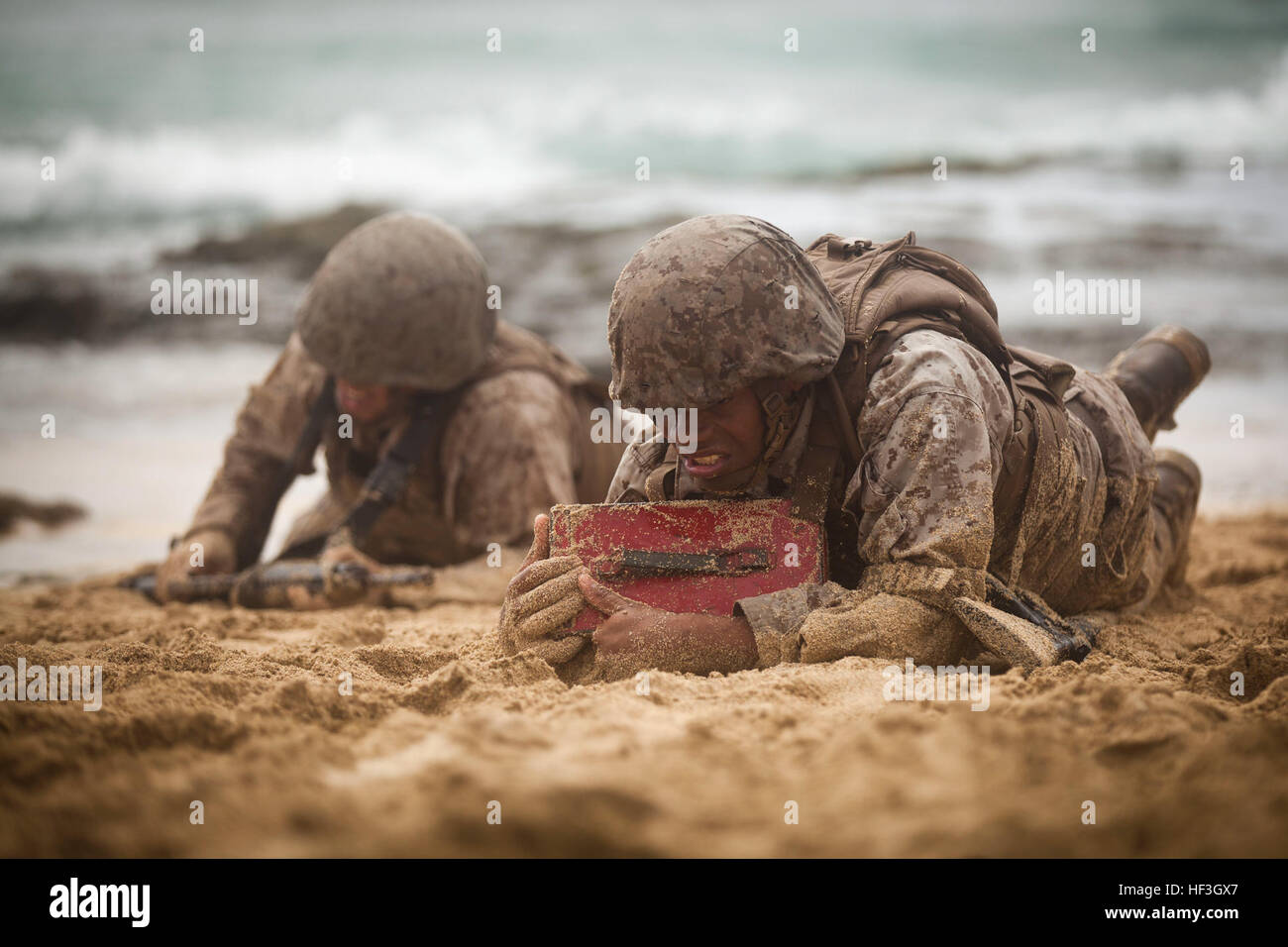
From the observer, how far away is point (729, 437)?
10.00ft

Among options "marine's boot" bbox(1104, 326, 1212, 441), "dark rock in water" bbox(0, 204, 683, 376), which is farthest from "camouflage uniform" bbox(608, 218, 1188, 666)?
"dark rock in water" bbox(0, 204, 683, 376)

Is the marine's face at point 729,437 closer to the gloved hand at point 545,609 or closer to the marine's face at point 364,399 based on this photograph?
the gloved hand at point 545,609

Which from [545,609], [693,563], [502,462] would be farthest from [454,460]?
[693,563]

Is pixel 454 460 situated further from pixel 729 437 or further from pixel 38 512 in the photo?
pixel 38 512

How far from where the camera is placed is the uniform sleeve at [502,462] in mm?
5043

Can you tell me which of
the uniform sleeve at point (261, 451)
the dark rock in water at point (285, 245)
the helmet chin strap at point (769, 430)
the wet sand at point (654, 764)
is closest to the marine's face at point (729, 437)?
the helmet chin strap at point (769, 430)

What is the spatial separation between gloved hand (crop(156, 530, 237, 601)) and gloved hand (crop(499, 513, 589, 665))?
2681mm

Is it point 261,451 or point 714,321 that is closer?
point 714,321

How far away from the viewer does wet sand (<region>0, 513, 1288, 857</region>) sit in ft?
5.55

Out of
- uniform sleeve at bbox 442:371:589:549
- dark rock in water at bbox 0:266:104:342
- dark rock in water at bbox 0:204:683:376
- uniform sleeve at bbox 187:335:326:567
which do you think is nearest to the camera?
uniform sleeve at bbox 442:371:589:549

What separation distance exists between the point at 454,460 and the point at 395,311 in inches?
27.7

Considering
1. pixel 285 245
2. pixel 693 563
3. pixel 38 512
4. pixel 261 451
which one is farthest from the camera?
pixel 285 245

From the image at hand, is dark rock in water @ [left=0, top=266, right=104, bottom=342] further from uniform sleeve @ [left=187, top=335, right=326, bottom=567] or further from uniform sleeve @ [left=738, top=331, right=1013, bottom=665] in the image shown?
uniform sleeve @ [left=738, top=331, right=1013, bottom=665]

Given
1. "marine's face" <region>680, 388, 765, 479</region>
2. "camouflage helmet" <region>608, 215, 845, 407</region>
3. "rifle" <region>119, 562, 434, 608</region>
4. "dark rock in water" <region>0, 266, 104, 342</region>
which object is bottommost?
"rifle" <region>119, 562, 434, 608</region>
